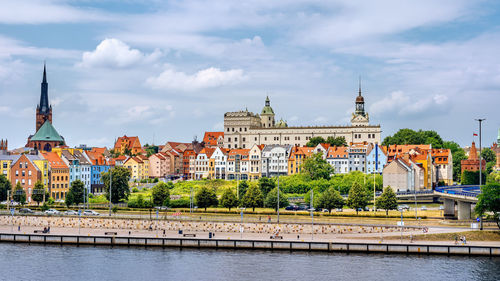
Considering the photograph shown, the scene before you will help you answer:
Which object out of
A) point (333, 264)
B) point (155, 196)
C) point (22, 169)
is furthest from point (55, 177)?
point (333, 264)

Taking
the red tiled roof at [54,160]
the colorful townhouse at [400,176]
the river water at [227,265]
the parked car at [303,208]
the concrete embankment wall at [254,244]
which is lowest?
the river water at [227,265]

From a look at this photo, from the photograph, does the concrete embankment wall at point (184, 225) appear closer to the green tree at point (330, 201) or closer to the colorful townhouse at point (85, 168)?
the green tree at point (330, 201)

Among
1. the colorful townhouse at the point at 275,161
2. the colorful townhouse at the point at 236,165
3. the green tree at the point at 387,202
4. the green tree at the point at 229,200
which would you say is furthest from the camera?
the colorful townhouse at the point at 236,165

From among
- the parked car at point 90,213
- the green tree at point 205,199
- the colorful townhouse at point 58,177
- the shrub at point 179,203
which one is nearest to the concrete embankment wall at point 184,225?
the parked car at point 90,213

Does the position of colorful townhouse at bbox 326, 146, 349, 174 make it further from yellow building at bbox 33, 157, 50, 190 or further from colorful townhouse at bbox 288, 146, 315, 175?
yellow building at bbox 33, 157, 50, 190

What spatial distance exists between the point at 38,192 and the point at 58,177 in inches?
797

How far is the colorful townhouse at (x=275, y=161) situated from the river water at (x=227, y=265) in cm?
10158

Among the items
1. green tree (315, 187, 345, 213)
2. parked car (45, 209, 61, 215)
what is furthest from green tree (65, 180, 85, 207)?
green tree (315, 187, 345, 213)

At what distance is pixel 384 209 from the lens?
122 meters

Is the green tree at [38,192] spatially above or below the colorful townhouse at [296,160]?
below

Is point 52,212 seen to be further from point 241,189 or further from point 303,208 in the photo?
point 303,208

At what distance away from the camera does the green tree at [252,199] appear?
4833 inches

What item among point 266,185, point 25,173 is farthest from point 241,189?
point 25,173

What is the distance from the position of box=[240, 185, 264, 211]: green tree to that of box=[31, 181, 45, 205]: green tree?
36.0 m
